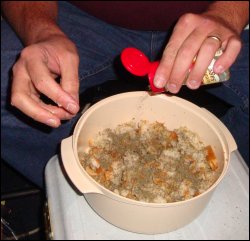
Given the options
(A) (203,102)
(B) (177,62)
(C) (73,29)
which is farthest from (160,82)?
(C) (73,29)

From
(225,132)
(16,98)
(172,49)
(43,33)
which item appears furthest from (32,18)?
(225,132)

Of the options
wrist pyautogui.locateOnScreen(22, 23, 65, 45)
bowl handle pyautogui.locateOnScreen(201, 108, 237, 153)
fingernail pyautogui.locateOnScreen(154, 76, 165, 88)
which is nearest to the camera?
fingernail pyautogui.locateOnScreen(154, 76, 165, 88)

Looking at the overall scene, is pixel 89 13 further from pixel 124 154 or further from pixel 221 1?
pixel 124 154

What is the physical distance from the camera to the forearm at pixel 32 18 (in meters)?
0.87

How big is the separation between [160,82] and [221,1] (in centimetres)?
41

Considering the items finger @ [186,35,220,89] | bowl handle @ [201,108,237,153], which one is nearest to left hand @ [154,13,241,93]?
finger @ [186,35,220,89]

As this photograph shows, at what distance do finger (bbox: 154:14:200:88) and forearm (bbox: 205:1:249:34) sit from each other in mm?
167

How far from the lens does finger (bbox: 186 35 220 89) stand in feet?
2.05

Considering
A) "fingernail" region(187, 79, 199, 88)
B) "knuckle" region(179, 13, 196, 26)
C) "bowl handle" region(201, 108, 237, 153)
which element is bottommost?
"bowl handle" region(201, 108, 237, 153)

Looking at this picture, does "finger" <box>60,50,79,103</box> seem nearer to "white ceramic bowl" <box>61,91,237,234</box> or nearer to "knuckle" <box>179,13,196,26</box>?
"white ceramic bowl" <box>61,91,237,234</box>

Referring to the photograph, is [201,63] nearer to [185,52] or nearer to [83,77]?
[185,52]

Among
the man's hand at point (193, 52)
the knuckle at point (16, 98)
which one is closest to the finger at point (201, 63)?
the man's hand at point (193, 52)

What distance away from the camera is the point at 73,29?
985 mm

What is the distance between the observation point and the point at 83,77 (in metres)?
0.93
